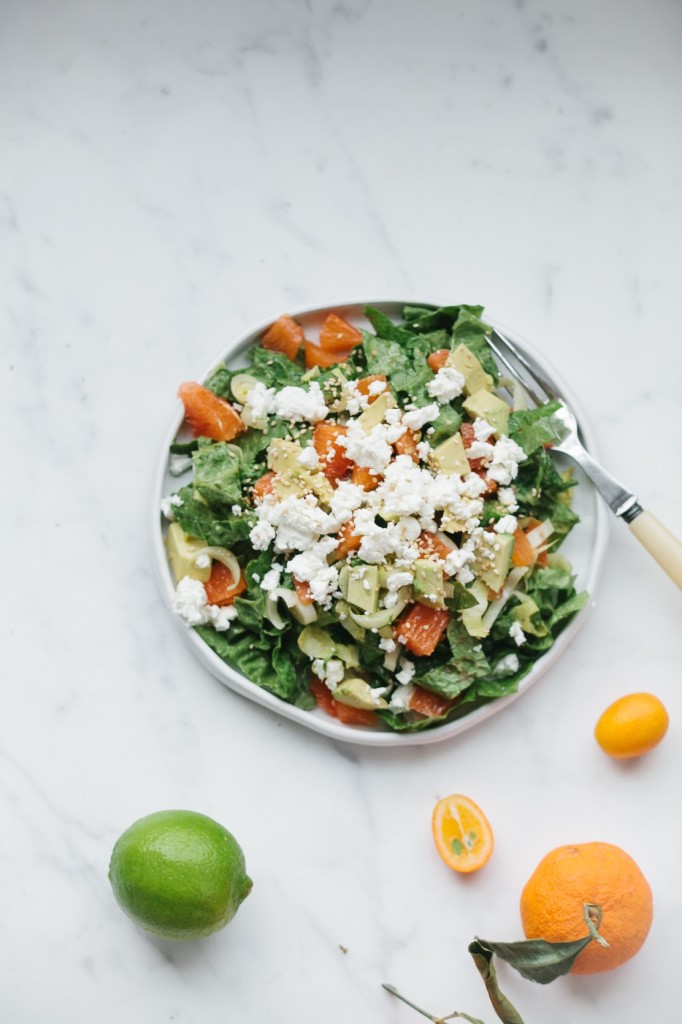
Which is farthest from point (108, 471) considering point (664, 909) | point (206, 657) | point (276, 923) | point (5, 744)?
point (664, 909)

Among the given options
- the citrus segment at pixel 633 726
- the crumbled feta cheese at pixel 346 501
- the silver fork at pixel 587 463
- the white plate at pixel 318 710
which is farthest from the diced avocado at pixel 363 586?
the citrus segment at pixel 633 726

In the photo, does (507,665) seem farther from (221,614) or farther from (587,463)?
(221,614)

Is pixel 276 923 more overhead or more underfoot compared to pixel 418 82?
more underfoot

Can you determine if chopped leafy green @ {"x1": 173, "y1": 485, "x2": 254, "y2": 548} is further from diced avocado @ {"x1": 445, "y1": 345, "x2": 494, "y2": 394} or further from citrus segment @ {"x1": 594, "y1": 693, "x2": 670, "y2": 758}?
citrus segment @ {"x1": 594, "y1": 693, "x2": 670, "y2": 758}

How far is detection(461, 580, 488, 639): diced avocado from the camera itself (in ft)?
7.09

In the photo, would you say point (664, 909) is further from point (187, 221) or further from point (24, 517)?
point (187, 221)

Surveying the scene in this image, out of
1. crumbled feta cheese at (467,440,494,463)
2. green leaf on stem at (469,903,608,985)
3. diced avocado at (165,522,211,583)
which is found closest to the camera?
green leaf on stem at (469,903,608,985)

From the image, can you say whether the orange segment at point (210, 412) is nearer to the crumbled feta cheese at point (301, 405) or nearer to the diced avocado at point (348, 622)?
the crumbled feta cheese at point (301, 405)

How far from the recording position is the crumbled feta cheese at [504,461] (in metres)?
2.16

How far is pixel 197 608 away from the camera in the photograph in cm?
224

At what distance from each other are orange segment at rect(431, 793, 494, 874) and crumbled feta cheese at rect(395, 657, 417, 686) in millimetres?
316

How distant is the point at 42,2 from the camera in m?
2.49

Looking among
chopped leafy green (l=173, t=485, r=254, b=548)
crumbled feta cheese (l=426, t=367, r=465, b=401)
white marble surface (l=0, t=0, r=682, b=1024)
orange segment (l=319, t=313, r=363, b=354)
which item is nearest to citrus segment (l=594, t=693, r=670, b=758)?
white marble surface (l=0, t=0, r=682, b=1024)

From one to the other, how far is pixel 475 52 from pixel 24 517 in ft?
5.05
